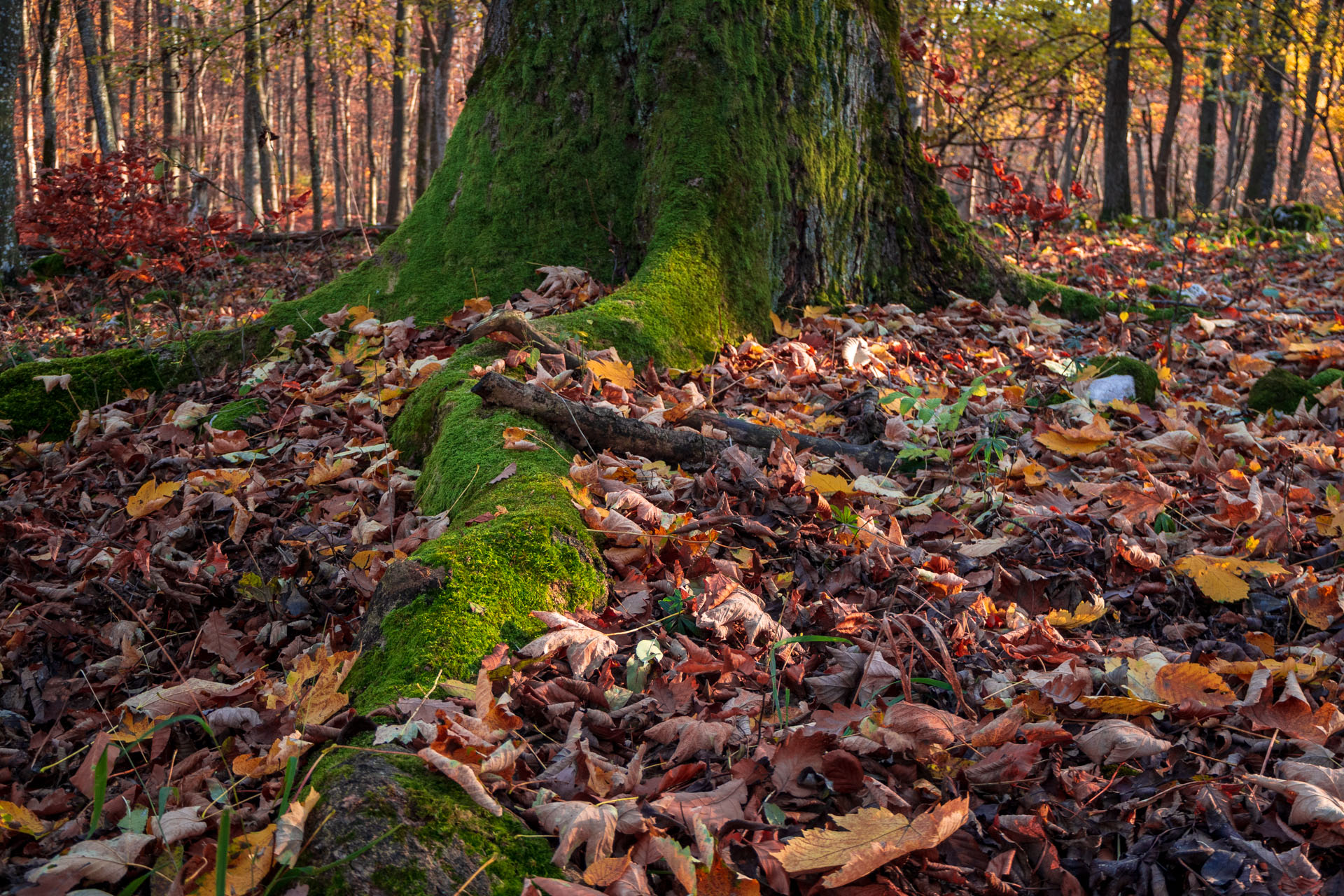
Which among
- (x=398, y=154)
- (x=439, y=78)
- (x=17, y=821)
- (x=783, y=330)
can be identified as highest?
(x=439, y=78)

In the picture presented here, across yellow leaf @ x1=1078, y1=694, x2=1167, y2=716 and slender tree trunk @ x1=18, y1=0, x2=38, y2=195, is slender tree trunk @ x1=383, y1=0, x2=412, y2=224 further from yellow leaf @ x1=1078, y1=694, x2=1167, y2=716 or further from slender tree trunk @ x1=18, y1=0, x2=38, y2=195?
yellow leaf @ x1=1078, y1=694, x2=1167, y2=716

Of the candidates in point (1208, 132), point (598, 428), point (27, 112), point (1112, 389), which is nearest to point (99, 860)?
point (598, 428)

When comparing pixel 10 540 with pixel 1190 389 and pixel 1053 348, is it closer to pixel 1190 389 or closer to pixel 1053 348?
pixel 1053 348

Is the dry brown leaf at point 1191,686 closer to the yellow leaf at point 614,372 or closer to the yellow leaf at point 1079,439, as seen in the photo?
the yellow leaf at point 1079,439

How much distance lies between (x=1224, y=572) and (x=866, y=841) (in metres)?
1.66

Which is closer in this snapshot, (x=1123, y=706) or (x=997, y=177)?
(x=1123, y=706)

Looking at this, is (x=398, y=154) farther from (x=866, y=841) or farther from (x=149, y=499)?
(x=866, y=841)

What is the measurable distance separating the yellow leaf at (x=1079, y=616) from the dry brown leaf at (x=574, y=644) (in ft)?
4.19

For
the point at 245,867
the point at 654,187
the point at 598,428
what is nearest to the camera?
the point at 245,867

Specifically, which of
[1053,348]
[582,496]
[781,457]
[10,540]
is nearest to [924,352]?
[1053,348]

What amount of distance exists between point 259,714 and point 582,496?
3.40 feet

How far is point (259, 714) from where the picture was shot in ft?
6.55

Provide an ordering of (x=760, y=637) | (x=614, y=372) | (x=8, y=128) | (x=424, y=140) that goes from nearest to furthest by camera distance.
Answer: (x=760, y=637) < (x=614, y=372) < (x=8, y=128) < (x=424, y=140)

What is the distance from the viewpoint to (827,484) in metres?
2.90
